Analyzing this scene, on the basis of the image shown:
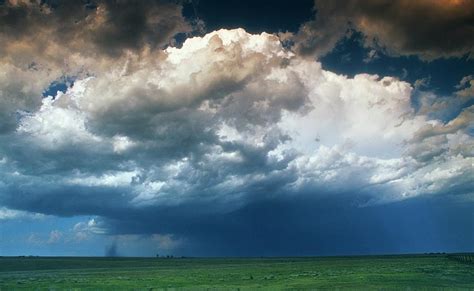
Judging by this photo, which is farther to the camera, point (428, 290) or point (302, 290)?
point (302, 290)

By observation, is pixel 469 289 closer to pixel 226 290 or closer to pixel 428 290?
pixel 428 290

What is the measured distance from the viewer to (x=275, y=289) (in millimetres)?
57531

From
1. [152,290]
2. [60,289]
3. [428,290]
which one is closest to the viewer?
[428,290]

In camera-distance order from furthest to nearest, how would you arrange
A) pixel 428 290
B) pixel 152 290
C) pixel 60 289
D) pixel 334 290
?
pixel 60 289
pixel 152 290
pixel 334 290
pixel 428 290

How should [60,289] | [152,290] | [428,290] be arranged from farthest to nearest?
[60,289], [152,290], [428,290]

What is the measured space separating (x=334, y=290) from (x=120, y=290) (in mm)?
26078

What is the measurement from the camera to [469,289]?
48406 millimetres

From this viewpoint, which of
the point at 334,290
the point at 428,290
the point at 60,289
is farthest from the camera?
the point at 60,289

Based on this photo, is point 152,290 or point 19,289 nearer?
point 152,290

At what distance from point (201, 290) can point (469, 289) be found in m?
28.5

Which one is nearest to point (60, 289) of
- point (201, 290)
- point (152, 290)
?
point (152, 290)

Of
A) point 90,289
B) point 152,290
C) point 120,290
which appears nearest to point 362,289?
point 152,290

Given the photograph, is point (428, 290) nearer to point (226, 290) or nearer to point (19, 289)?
point (226, 290)

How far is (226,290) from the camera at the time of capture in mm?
53844
